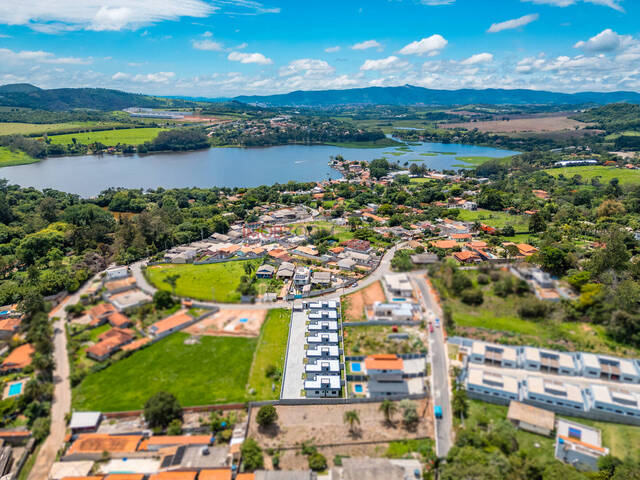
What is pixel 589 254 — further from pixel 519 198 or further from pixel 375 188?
pixel 375 188

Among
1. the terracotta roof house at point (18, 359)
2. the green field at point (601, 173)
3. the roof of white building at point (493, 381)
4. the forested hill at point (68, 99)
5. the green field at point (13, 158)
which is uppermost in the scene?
the forested hill at point (68, 99)

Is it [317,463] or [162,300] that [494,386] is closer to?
[317,463]

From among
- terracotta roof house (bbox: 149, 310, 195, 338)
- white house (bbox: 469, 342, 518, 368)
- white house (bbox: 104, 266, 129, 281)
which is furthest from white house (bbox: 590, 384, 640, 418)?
white house (bbox: 104, 266, 129, 281)

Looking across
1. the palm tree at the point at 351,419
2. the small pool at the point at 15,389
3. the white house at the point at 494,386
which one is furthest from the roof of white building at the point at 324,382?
the small pool at the point at 15,389

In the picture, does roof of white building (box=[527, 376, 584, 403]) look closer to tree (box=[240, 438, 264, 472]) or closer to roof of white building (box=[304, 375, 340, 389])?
roof of white building (box=[304, 375, 340, 389])

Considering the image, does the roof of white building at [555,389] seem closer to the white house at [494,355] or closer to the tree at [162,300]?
the white house at [494,355]

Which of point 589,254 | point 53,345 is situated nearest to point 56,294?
point 53,345

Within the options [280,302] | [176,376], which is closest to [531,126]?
[280,302]
